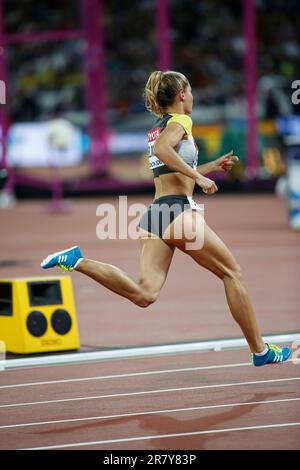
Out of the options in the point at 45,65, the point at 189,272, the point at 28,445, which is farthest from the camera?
the point at 45,65

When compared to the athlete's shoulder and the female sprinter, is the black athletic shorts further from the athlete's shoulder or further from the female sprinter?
the athlete's shoulder

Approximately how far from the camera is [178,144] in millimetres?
7898

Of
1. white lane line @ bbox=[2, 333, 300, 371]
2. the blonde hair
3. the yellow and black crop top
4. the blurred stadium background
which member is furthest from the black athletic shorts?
the blurred stadium background

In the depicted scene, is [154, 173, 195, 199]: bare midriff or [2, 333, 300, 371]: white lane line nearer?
[154, 173, 195, 199]: bare midriff

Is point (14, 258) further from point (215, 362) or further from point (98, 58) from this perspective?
point (98, 58)

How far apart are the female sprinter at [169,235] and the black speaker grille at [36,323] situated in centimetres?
159

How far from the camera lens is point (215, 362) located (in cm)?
901

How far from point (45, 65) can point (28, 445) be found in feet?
104

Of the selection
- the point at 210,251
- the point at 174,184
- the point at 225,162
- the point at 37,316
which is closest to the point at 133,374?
the point at 37,316

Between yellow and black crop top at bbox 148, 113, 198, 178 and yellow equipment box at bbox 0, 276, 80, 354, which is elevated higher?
yellow and black crop top at bbox 148, 113, 198, 178

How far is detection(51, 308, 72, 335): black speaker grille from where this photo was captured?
31.2ft

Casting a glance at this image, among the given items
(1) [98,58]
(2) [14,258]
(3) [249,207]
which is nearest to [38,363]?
(2) [14,258]

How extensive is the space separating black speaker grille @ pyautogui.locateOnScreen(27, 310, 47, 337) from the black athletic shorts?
1.95 metres

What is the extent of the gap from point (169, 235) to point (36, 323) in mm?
2056
